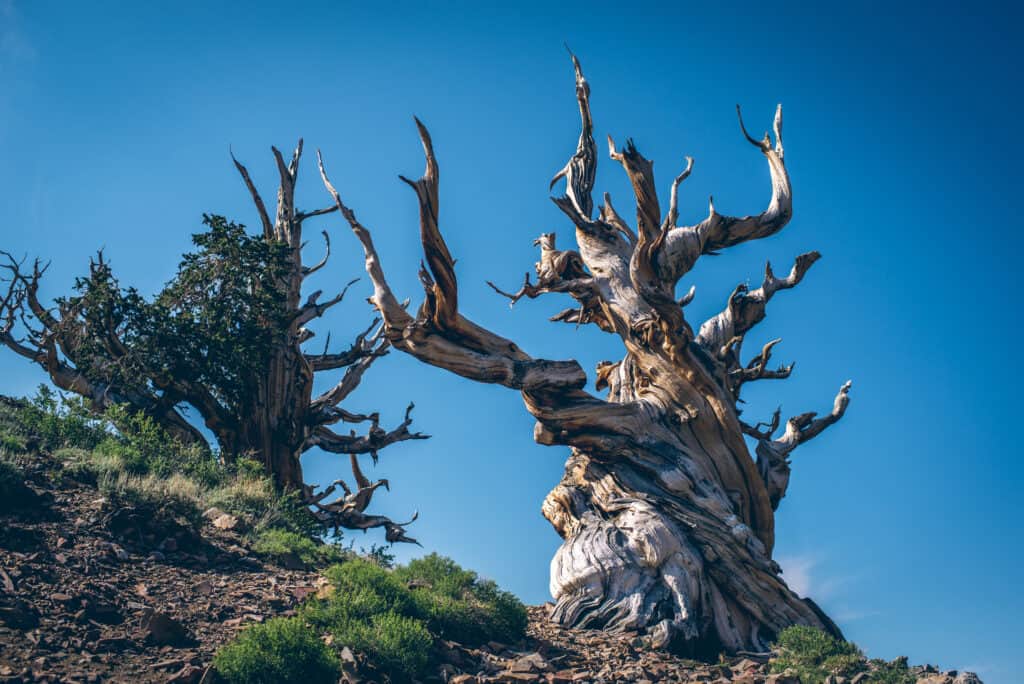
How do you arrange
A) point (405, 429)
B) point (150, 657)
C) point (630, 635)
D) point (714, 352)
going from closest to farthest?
point (150, 657)
point (630, 635)
point (714, 352)
point (405, 429)

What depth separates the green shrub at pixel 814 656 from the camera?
7500mm

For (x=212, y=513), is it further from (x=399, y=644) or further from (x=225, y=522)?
(x=399, y=644)

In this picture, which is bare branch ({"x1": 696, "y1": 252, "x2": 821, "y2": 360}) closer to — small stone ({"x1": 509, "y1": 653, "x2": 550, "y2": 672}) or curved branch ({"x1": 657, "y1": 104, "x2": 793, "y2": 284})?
curved branch ({"x1": 657, "y1": 104, "x2": 793, "y2": 284})

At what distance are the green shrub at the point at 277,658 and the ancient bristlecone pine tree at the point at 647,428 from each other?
3.41m

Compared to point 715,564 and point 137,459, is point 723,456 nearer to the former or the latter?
point 715,564

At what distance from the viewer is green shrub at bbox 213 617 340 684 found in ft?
20.1

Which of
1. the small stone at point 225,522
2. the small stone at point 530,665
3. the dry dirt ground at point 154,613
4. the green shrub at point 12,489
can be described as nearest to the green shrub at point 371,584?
the dry dirt ground at point 154,613

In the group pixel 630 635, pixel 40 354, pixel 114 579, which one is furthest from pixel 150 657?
pixel 40 354

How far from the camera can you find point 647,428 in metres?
10.8

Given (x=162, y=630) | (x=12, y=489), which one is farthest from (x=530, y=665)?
(x=12, y=489)

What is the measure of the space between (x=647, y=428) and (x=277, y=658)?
18.8 ft

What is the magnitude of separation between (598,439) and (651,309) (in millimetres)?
1877

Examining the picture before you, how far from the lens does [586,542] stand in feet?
32.7

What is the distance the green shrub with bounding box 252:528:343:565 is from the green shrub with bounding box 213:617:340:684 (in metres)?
3.31
